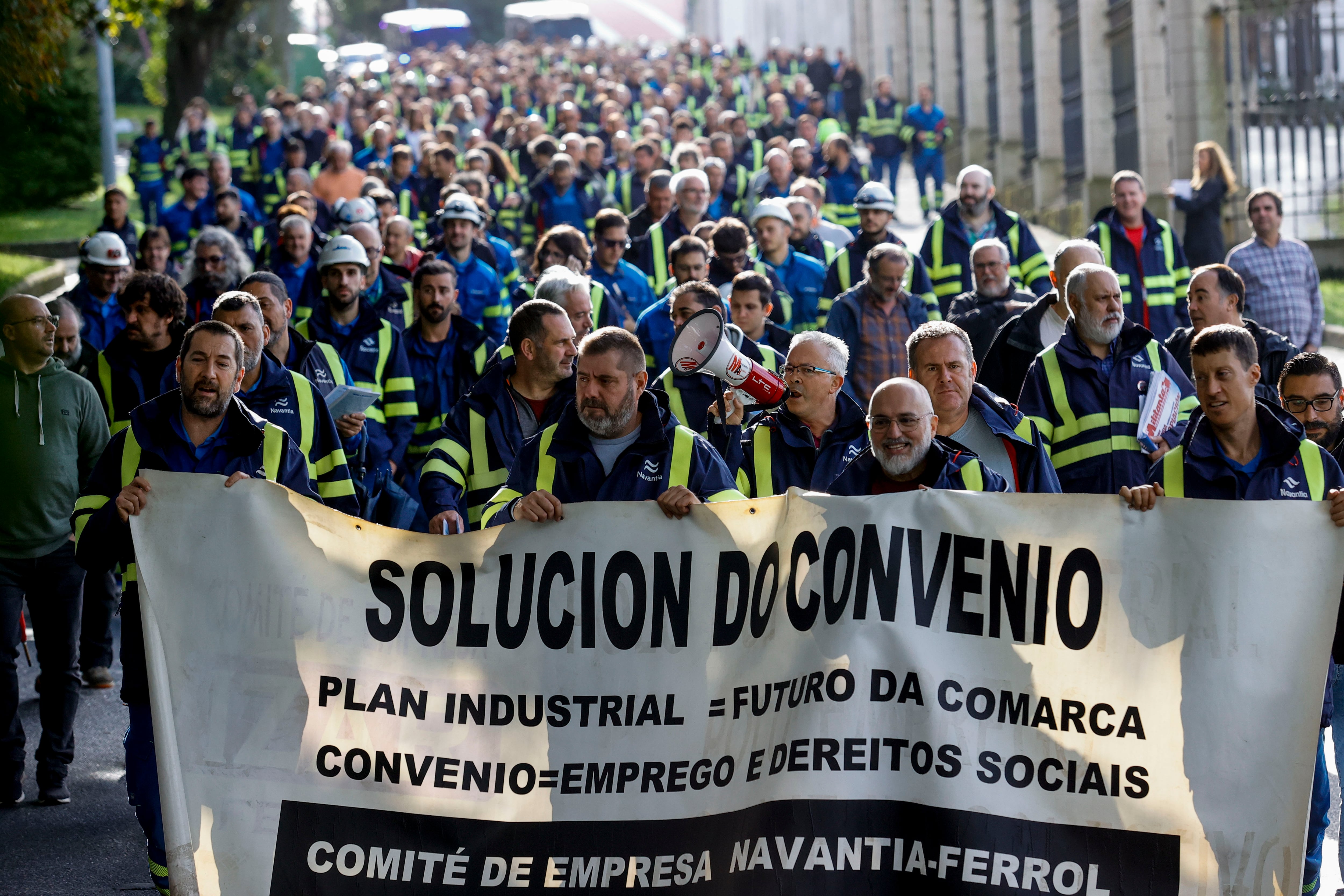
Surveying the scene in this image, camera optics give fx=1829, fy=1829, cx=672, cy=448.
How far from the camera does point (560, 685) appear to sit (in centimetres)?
552

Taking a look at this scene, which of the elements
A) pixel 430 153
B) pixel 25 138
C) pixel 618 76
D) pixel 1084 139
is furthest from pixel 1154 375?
pixel 618 76

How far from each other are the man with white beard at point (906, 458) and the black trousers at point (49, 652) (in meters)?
3.54

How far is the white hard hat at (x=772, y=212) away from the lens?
12.4m

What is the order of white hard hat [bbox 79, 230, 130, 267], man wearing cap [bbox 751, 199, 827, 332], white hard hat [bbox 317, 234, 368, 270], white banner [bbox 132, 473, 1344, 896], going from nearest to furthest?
white banner [bbox 132, 473, 1344, 896] → white hard hat [bbox 317, 234, 368, 270] → white hard hat [bbox 79, 230, 130, 267] → man wearing cap [bbox 751, 199, 827, 332]

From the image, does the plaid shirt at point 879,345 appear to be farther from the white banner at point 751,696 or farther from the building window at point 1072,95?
the building window at point 1072,95

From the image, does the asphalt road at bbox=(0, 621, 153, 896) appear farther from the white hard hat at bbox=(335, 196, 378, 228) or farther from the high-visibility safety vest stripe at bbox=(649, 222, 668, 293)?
the high-visibility safety vest stripe at bbox=(649, 222, 668, 293)

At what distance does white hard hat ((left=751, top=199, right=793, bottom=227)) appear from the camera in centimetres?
1239

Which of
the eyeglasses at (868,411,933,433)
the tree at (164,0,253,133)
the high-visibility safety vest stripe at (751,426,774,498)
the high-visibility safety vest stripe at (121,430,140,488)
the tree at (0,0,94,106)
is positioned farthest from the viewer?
the tree at (164,0,253,133)

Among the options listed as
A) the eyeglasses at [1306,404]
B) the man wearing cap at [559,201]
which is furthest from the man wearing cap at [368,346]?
the man wearing cap at [559,201]

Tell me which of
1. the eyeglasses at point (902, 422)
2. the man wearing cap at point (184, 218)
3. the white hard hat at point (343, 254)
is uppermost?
the man wearing cap at point (184, 218)

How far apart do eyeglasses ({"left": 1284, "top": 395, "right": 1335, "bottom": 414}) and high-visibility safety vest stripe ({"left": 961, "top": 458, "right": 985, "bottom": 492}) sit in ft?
5.36

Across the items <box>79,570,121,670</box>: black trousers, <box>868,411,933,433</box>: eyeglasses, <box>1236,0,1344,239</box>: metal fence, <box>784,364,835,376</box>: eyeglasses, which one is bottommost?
<box>79,570,121,670</box>: black trousers

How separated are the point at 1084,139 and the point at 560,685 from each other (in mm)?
24441

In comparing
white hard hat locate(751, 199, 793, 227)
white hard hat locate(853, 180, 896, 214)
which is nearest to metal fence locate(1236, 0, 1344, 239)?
white hard hat locate(853, 180, 896, 214)
